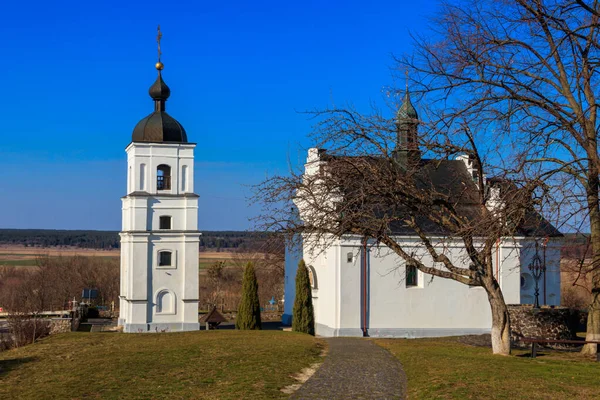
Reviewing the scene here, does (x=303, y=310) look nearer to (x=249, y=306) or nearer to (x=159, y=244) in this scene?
(x=249, y=306)

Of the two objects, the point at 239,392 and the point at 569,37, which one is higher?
the point at 569,37

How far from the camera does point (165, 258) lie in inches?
1453

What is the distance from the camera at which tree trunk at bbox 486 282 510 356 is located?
55.2 feet

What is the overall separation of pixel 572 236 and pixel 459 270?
278 cm

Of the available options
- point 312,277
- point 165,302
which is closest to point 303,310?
point 312,277

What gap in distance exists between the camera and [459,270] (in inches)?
663

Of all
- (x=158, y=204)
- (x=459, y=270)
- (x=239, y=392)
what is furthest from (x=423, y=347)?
(x=158, y=204)

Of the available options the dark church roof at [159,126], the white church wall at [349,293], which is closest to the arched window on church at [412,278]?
the white church wall at [349,293]

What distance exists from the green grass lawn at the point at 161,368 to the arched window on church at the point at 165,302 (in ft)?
39.6

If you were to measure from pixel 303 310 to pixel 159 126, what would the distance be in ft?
44.0

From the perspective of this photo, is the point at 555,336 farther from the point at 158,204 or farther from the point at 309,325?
the point at 158,204

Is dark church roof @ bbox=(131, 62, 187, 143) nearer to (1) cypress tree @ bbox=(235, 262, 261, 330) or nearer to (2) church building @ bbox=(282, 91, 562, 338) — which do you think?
(1) cypress tree @ bbox=(235, 262, 261, 330)

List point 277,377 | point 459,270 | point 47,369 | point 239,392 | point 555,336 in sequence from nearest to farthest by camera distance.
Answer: point 239,392 < point 277,377 < point 459,270 < point 47,369 < point 555,336

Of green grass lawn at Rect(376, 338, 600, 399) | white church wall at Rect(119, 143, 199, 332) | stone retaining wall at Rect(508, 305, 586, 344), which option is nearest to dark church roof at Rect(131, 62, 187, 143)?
white church wall at Rect(119, 143, 199, 332)
